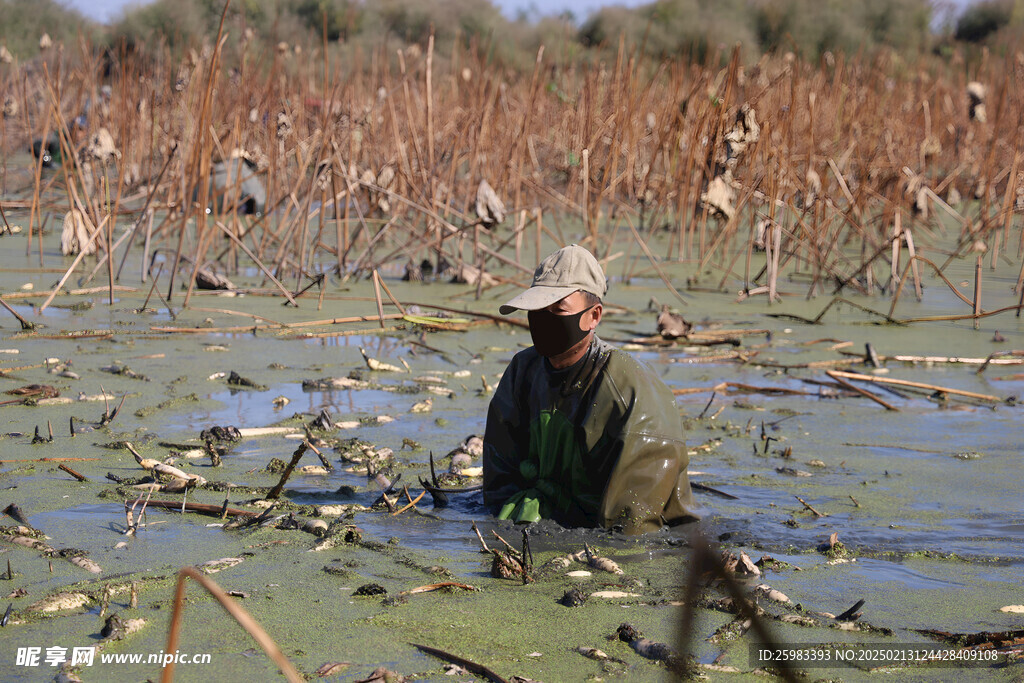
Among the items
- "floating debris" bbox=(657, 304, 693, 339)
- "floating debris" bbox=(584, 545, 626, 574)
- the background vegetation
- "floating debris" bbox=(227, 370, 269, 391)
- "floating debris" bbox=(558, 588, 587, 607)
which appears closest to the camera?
"floating debris" bbox=(558, 588, 587, 607)

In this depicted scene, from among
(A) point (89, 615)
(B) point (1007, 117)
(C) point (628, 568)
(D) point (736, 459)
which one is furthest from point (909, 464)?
(B) point (1007, 117)

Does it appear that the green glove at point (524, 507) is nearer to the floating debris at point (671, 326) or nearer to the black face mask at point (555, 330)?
the black face mask at point (555, 330)

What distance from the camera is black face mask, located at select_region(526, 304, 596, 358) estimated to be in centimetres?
274

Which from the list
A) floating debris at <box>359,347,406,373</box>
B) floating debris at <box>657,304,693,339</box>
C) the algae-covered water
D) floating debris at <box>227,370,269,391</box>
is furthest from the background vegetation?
floating debris at <box>227,370,269,391</box>

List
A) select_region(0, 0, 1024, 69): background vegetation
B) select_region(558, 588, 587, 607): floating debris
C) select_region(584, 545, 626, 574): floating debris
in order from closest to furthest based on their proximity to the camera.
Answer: select_region(558, 588, 587, 607): floating debris
select_region(584, 545, 626, 574): floating debris
select_region(0, 0, 1024, 69): background vegetation

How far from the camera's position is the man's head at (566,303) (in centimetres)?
272

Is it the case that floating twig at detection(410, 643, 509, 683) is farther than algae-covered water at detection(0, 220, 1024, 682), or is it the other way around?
algae-covered water at detection(0, 220, 1024, 682)

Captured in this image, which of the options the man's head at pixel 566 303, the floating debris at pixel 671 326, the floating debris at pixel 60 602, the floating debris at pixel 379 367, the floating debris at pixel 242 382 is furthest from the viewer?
the floating debris at pixel 671 326

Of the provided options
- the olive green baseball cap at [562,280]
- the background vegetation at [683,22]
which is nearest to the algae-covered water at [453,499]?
the olive green baseball cap at [562,280]

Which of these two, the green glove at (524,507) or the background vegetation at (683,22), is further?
the background vegetation at (683,22)

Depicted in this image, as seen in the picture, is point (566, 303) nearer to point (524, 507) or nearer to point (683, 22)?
point (524, 507)

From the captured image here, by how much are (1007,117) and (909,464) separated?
9.38 metres

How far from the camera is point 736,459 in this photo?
3.74 meters

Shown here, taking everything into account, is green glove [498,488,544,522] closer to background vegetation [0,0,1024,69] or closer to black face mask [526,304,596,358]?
black face mask [526,304,596,358]
